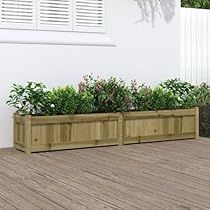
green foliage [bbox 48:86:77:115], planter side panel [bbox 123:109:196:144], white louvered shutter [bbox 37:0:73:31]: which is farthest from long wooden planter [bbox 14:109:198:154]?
white louvered shutter [bbox 37:0:73:31]

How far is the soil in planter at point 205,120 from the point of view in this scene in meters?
7.98

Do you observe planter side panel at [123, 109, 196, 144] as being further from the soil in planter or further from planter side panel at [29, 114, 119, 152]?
the soil in planter

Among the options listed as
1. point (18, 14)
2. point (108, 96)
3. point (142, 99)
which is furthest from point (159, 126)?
point (18, 14)

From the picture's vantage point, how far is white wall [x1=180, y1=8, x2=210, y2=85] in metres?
9.33

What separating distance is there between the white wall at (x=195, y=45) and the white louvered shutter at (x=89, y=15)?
2.31m

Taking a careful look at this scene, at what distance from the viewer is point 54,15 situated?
23.2 feet

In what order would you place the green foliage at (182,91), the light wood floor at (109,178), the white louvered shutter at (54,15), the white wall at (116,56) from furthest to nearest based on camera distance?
the green foliage at (182,91)
the white louvered shutter at (54,15)
the white wall at (116,56)
the light wood floor at (109,178)

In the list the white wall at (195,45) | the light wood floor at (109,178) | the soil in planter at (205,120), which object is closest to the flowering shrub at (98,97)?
the soil in planter at (205,120)

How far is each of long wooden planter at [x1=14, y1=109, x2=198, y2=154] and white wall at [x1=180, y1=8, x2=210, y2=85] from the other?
2086 millimetres

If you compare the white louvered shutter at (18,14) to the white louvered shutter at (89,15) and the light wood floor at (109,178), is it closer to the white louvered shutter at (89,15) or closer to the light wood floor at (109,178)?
the white louvered shutter at (89,15)

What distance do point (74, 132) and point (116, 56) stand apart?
156 cm

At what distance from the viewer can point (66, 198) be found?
4.10 m

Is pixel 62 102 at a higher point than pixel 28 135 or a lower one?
higher

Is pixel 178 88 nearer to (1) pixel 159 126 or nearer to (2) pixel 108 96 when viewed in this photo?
(1) pixel 159 126
